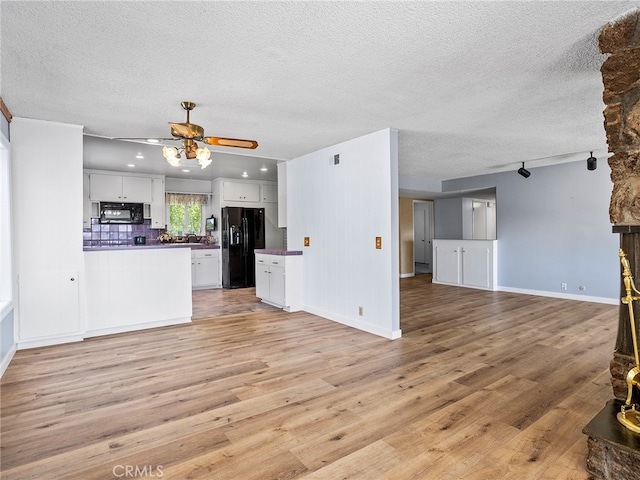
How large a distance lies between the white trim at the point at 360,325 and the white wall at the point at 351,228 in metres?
0.01

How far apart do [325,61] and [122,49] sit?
1.31 metres

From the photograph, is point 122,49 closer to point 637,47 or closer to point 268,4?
point 268,4

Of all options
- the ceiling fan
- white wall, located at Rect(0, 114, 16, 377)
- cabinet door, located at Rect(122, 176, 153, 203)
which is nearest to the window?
cabinet door, located at Rect(122, 176, 153, 203)

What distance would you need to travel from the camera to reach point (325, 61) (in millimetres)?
2467

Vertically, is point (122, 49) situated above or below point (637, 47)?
above

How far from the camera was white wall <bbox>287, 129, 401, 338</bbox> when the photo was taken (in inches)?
160

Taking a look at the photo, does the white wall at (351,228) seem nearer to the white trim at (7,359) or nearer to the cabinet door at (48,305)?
the cabinet door at (48,305)

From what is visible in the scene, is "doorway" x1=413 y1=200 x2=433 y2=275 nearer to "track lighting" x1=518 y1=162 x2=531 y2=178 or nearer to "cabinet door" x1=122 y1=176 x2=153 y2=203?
"track lighting" x1=518 y1=162 x2=531 y2=178

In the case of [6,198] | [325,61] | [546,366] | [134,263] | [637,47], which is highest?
[325,61]

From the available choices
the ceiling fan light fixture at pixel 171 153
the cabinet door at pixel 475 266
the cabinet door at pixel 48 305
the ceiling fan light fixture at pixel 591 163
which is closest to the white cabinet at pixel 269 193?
the cabinet door at pixel 475 266

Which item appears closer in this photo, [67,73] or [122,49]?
[122,49]

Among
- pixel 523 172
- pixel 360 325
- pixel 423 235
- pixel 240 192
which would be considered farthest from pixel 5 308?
pixel 423 235

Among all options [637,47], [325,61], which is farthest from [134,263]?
[637,47]

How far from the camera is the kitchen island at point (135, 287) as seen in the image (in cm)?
412
